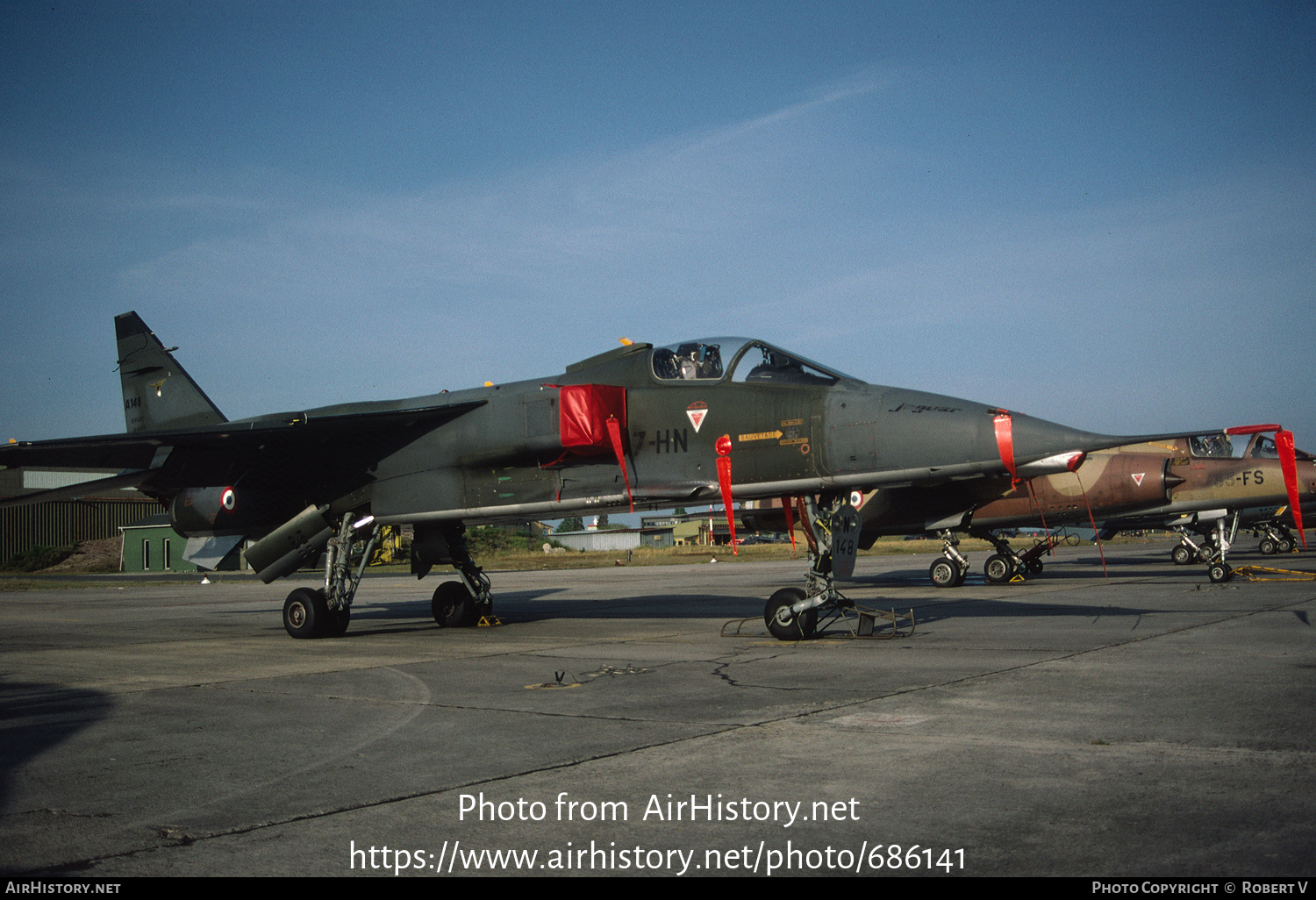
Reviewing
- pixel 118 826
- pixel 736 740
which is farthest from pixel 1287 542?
pixel 118 826

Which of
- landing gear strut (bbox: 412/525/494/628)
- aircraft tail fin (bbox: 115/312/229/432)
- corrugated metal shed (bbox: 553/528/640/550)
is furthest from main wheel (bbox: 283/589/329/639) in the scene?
corrugated metal shed (bbox: 553/528/640/550)

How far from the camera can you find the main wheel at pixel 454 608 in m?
14.3

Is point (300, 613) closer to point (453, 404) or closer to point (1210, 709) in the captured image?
point (453, 404)

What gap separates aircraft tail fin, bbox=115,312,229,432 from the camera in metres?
16.2

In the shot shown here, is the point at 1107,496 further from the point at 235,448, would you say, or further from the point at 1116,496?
the point at 235,448

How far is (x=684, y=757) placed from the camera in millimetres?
4969

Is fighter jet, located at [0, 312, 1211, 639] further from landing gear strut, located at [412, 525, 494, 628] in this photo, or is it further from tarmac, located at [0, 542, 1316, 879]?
tarmac, located at [0, 542, 1316, 879]

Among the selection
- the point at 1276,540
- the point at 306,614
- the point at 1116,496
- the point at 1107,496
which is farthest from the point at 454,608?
the point at 1276,540

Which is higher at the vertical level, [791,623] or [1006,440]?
[1006,440]

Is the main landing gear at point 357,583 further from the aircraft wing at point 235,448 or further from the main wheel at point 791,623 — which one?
the main wheel at point 791,623

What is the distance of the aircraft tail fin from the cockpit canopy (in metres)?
9.35

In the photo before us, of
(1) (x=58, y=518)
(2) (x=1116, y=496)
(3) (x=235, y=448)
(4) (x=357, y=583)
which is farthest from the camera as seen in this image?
(1) (x=58, y=518)

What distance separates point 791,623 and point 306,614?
7011 millimetres

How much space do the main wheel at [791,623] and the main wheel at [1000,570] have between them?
1335 centimetres
